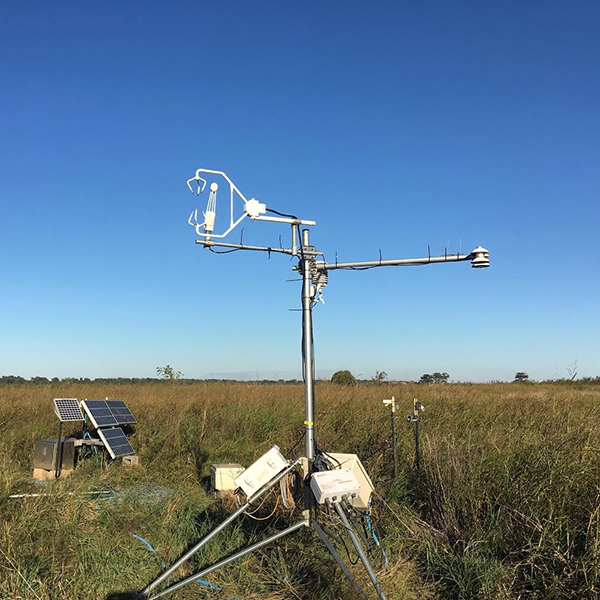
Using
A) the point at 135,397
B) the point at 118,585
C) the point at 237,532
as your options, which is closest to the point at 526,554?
the point at 237,532

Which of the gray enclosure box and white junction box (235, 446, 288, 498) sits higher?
white junction box (235, 446, 288, 498)

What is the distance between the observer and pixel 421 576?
151 inches

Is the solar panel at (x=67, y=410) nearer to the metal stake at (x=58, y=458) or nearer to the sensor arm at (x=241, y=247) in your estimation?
the metal stake at (x=58, y=458)

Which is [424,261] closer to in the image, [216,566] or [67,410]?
[216,566]

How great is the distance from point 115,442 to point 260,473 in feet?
16.1

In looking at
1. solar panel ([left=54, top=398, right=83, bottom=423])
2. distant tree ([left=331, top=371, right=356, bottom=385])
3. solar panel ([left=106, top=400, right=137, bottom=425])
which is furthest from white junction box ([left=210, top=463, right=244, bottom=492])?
distant tree ([left=331, top=371, right=356, bottom=385])

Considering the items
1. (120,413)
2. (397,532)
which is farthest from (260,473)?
(120,413)

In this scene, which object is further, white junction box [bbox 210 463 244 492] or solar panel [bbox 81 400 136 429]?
solar panel [bbox 81 400 136 429]

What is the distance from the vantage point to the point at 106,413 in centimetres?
787

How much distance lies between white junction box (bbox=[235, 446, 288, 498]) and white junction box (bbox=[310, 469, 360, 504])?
473 mm

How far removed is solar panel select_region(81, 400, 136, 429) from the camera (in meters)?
7.38

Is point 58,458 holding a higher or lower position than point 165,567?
higher

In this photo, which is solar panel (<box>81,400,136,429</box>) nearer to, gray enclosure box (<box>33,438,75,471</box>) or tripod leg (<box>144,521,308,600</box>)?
gray enclosure box (<box>33,438,75,471</box>)

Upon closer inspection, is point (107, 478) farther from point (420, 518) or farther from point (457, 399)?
point (457, 399)
